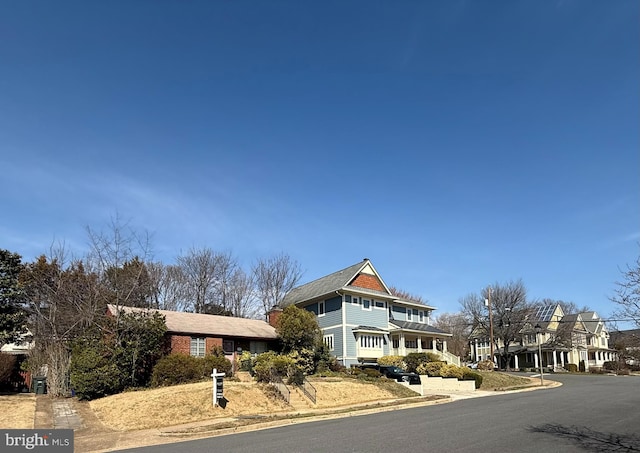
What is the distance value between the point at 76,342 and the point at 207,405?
10056mm

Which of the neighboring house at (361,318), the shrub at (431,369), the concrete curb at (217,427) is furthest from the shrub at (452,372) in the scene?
the concrete curb at (217,427)

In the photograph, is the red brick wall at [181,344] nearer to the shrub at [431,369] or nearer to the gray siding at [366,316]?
the gray siding at [366,316]

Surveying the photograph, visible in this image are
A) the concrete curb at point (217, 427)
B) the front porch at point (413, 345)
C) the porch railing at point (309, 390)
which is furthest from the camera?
the front porch at point (413, 345)

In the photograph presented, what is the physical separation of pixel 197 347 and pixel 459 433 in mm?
21111

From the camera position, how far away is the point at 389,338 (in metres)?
42.5

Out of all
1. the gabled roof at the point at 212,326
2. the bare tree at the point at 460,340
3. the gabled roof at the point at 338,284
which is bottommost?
the bare tree at the point at 460,340

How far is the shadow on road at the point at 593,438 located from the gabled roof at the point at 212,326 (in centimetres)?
2213

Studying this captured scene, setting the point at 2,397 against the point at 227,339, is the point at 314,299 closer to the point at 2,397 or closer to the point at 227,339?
the point at 227,339

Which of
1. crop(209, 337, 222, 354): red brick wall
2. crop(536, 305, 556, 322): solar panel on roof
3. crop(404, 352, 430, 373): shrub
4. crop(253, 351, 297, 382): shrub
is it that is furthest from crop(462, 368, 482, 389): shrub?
crop(536, 305, 556, 322): solar panel on roof

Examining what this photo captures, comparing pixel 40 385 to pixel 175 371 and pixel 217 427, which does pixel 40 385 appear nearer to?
pixel 175 371

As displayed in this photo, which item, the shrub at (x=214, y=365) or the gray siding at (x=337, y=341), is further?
the gray siding at (x=337, y=341)

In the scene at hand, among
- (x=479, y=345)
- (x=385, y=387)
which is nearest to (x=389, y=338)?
(x=385, y=387)

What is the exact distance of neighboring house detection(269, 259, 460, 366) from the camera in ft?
128

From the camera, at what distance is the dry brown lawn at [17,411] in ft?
56.7
